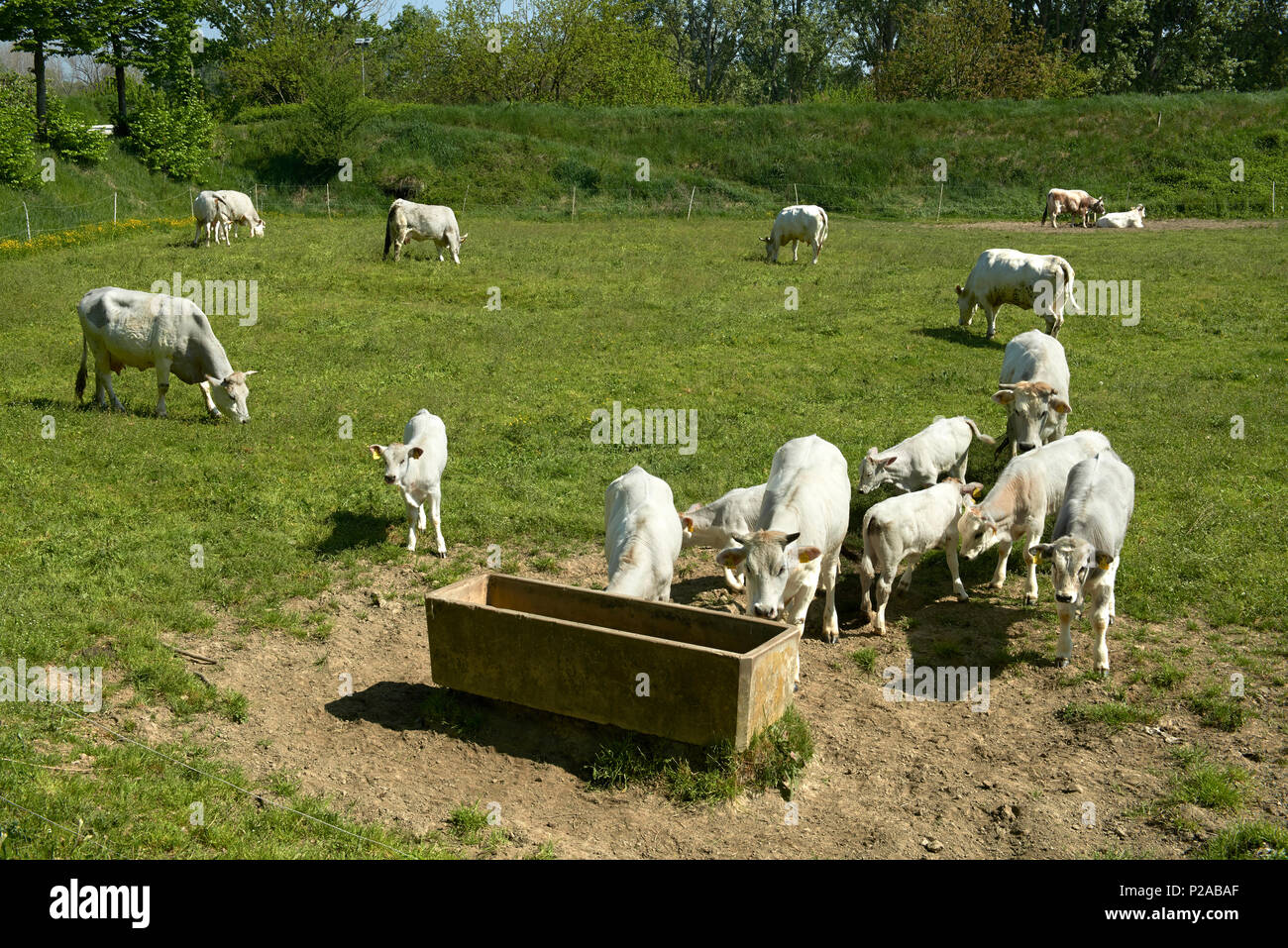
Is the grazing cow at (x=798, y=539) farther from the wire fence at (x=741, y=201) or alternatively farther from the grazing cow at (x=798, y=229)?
the wire fence at (x=741, y=201)

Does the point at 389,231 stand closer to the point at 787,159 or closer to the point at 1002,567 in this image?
the point at 1002,567

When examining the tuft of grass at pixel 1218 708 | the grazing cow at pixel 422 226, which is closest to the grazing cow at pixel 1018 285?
the tuft of grass at pixel 1218 708

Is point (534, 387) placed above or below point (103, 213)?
below

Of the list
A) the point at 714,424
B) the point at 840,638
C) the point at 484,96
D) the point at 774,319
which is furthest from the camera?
the point at 484,96

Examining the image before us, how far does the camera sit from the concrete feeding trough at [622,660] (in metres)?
7.17

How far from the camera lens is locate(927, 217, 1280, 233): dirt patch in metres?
36.2

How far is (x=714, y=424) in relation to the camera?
1538 centimetres

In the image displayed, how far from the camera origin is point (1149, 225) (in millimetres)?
38219

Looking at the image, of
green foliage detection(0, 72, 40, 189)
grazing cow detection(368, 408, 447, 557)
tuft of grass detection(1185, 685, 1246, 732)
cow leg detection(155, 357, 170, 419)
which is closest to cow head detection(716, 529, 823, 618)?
tuft of grass detection(1185, 685, 1246, 732)

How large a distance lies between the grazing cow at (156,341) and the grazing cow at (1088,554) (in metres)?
12.0

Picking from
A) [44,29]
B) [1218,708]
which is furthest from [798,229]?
[44,29]
